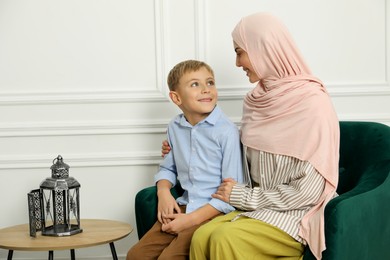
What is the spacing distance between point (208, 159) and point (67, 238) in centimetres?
64

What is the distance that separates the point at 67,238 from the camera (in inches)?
97.3

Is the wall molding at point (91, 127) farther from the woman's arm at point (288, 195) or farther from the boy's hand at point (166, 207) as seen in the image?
the woman's arm at point (288, 195)

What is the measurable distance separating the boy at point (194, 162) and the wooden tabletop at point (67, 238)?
0.13m

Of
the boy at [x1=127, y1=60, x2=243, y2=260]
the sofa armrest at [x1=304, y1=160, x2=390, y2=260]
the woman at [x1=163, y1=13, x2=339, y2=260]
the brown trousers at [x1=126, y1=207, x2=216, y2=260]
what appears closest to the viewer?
the sofa armrest at [x1=304, y1=160, x2=390, y2=260]

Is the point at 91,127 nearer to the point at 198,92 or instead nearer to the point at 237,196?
the point at 198,92

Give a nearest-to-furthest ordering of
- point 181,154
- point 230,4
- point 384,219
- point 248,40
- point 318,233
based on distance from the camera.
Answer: point 318,233, point 384,219, point 248,40, point 181,154, point 230,4

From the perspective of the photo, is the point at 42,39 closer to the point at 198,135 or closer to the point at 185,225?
the point at 198,135

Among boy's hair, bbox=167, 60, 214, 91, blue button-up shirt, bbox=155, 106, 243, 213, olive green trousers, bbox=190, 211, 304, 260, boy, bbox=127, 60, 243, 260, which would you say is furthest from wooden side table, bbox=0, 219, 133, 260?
boy's hair, bbox=167, 60, 214, 91

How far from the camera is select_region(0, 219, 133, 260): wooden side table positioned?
7.73 feet

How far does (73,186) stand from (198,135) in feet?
1.85

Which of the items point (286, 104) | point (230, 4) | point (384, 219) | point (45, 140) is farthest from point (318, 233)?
point (45, 140)

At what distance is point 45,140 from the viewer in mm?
3127

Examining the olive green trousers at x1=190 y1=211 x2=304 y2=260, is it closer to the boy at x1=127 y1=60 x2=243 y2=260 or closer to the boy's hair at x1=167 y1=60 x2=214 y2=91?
the boy at x1=127 y1=60 x2=243 y2=260

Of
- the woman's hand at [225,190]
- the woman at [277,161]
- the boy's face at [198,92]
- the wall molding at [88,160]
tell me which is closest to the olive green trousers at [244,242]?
the woman at [277,161]
